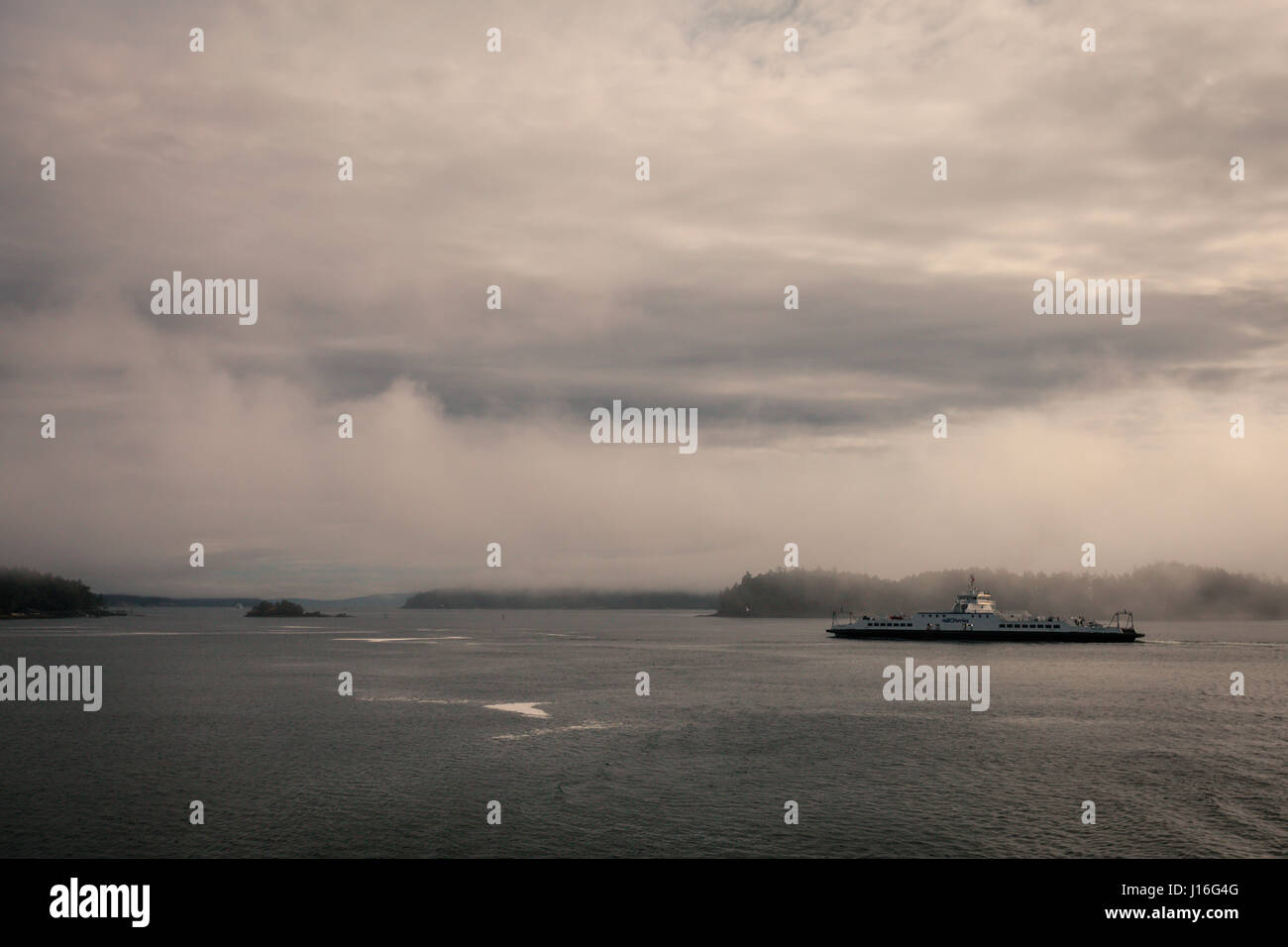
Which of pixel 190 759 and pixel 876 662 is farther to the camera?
pixel 876 662

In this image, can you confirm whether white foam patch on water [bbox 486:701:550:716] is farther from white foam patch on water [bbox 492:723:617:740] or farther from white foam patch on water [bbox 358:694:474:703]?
white foam patch on water [bbox 492:723:617:740]

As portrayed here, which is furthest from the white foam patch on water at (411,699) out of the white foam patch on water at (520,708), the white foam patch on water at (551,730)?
the white foam patch on water at (551,730)

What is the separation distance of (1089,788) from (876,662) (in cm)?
9421

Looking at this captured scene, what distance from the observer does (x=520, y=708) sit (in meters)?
85.1

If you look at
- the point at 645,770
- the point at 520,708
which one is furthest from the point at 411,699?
the point at 645,770

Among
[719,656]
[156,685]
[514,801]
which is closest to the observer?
[514,801]

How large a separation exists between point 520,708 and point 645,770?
103 feet

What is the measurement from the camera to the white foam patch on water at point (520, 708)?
269ft

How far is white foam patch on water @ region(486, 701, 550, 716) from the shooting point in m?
81.9

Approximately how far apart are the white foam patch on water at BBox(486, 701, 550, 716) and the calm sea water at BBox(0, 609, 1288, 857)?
188cm

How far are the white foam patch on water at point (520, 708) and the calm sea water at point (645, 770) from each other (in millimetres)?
1875
